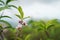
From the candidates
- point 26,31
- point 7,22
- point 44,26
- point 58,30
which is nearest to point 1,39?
point 7,22

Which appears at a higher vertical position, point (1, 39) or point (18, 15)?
point (18, 15)

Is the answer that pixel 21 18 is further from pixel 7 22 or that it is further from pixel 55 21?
pixel 55 21

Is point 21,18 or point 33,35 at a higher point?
point 21,18

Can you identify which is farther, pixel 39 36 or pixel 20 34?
pixel 39 36

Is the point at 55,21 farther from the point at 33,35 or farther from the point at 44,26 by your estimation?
the point at 33,35

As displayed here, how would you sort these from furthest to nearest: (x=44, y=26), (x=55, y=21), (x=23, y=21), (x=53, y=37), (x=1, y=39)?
(x=53, y=37), (x=55, y=21), (x=44, y=26), (x=23, y=21), (x=1, y=39)

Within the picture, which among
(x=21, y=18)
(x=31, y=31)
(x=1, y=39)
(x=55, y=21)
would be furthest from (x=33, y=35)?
(x=1, y=39)

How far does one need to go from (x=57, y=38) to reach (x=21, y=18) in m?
0.63

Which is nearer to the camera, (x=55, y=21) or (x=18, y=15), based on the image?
(x=18, y=15)

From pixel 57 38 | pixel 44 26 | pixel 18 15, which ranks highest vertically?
pixel 18 15

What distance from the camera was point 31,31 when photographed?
1993mm

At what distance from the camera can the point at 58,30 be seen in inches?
75.9

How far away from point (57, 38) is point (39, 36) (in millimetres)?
245

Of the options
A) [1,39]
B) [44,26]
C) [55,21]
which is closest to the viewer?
[1,39]
